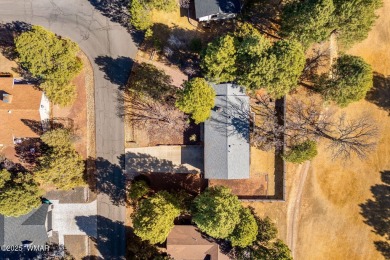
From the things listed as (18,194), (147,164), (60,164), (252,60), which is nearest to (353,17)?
(252,60)

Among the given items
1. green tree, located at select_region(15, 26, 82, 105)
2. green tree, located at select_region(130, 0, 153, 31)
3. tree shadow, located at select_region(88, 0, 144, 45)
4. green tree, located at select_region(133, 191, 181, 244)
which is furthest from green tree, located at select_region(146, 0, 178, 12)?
green tree, located at select_region(133, 191, 181, 244)

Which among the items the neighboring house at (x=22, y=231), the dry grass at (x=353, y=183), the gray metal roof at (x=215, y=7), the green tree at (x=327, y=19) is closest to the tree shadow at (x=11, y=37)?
the neighboring house at (x=22, y=231)

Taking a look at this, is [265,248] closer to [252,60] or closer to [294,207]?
[294,207]

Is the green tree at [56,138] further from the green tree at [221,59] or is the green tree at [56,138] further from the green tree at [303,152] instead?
the green tree at [303,152]

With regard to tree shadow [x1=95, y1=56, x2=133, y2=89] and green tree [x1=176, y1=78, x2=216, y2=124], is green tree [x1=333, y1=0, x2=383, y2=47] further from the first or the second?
tree shadow [x1=95, y1=56, x2=133, y2=89]

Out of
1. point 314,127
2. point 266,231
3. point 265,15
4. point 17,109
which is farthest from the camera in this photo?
point 265,15

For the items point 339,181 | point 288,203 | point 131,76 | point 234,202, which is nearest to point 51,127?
point 131,76

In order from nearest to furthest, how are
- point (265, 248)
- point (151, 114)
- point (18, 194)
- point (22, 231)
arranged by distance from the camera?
point (18, 194)
point (265, 248)
point (22, 231)
point (151, 114)
